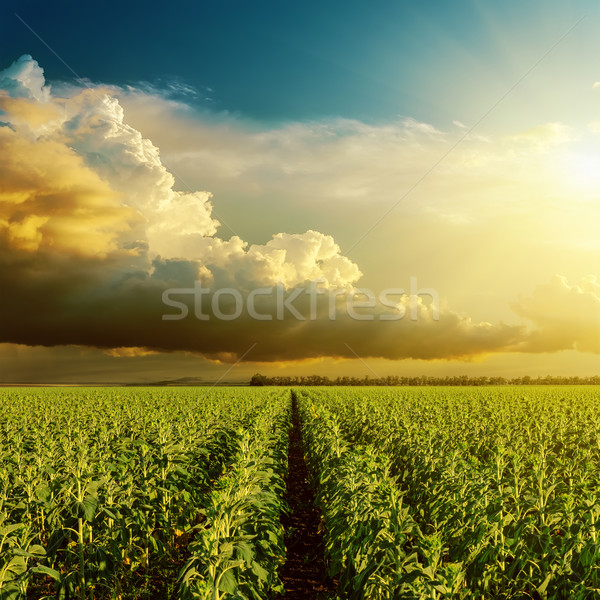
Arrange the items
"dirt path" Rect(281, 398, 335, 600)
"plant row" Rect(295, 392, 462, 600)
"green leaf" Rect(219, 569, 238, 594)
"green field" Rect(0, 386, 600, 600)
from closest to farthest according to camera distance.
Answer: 1. "plant row" Rect(295, 392, 462, 600)
2. "green leaf" Rect(219, 569, 238, 594)
3. "green field" Rect(0, 386, 600, 600)
4. "dirt path" Rect(281, 398, 335, 600)

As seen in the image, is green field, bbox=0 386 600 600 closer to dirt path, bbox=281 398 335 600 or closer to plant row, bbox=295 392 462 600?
plant row, bbox=295 392 462 600

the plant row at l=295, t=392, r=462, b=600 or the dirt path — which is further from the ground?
the plant row at l=295, t=392, r=462, b=600

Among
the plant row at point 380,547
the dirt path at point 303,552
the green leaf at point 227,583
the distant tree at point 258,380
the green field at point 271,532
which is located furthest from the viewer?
the distant tree at point 258,380

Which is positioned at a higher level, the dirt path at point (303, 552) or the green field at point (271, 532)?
the green field at point (271, 532)

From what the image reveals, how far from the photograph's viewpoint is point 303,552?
11.2 metres

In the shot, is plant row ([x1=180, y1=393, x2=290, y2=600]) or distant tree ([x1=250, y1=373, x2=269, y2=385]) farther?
distant tree ([x1=250, y1=373, x2=269, y2=385])

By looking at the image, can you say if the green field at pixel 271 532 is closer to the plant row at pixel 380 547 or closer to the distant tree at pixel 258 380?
the plant row at pixel 380 547

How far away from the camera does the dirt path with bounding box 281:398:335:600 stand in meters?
9.22

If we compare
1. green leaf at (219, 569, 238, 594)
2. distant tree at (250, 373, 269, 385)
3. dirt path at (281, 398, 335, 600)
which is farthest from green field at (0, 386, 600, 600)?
distant tree at (250, 373, 269, 385)

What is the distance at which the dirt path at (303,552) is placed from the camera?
9219mm

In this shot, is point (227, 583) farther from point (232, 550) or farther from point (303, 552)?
point (303, 552)

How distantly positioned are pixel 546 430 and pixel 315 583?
13.9 metres

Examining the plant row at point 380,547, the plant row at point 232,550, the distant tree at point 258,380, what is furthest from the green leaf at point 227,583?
the distant tree at point 258,380

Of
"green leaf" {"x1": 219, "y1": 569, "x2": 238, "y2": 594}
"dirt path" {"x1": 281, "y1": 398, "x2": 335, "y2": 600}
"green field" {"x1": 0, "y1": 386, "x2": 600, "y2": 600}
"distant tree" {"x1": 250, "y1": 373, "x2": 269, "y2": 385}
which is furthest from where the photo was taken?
"distant tree" {"x1": 250, "y1": 373, "x2": 269, "y2": 385}
